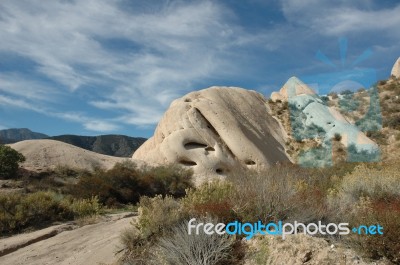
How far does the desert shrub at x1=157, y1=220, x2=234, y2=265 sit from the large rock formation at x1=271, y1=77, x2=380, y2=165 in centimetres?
2322

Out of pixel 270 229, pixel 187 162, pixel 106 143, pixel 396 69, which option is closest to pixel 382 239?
pixel 270 229

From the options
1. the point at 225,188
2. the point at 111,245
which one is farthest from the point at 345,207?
the point at 111,245

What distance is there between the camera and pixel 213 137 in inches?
1036

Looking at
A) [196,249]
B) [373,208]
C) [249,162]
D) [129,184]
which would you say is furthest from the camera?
[249,162]

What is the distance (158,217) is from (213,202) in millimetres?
980

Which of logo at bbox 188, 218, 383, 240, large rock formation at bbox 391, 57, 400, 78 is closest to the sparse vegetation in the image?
logo at bbox 188, 218, 383, 240

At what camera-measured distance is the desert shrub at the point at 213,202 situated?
655 centimetres

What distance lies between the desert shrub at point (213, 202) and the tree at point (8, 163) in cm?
1712

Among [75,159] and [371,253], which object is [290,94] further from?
[371,253]

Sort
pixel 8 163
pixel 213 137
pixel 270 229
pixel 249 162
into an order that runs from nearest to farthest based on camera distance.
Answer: pixel 270 229 → pixel 8 163 → pixel 249 162 → pixel 213 137

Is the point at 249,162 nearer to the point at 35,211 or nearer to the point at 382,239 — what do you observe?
the point at 35,211

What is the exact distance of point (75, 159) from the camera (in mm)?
27094

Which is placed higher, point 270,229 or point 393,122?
point 393,122

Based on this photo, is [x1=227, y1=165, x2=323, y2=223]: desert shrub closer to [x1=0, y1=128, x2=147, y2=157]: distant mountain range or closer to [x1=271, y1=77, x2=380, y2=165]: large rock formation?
[x1=271, y1=77, x2=380, y2=165]: large rock formation
